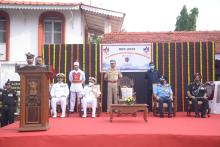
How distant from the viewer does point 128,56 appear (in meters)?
12.0

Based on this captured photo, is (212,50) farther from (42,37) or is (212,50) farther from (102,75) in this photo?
(42,37)

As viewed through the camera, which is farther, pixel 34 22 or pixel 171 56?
pixel 34 22

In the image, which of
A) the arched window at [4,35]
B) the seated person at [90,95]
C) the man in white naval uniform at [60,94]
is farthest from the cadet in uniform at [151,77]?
the arched window at [4,35]

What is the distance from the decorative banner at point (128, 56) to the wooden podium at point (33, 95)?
5093mm

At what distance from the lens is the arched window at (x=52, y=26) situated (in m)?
15.5

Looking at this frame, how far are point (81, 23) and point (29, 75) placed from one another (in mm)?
9050

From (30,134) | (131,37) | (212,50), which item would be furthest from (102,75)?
(131,37)

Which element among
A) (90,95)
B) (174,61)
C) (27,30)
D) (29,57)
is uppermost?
(27,30)

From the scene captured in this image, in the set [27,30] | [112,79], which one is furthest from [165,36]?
[112,79]

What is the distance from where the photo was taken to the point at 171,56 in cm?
1205

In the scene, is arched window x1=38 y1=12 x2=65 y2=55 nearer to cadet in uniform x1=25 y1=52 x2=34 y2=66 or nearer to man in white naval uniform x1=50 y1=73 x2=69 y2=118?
man in white naval uniform x1=50 y1=73 x2=69 y2=118

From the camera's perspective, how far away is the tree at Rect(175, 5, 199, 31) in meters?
32.4

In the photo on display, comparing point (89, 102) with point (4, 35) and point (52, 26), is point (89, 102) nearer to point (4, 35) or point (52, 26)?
point (52, 26)

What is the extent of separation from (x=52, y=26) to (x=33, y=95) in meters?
8.92
